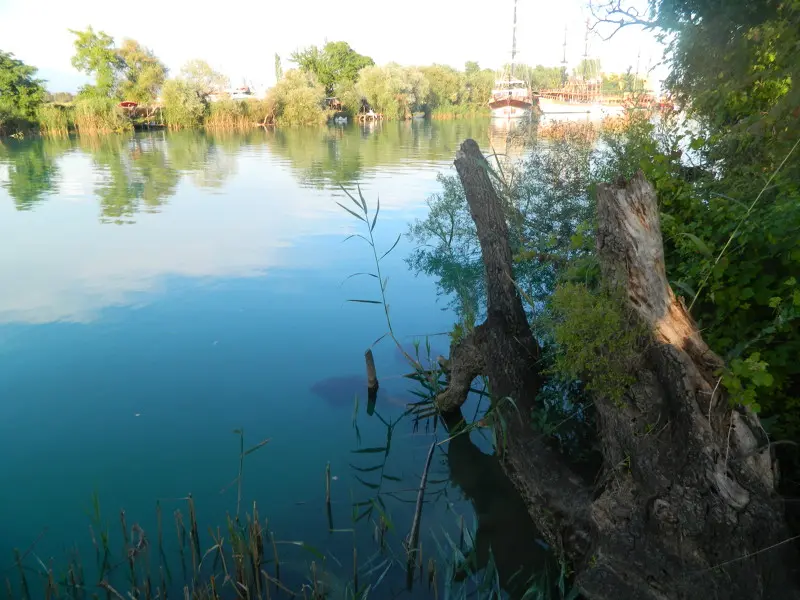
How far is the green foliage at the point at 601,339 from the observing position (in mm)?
3154

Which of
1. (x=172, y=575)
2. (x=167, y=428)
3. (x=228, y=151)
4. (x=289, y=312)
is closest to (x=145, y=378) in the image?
(x=167, y=428)

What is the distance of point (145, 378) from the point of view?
704cm

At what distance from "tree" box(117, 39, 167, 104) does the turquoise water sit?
4165 cm

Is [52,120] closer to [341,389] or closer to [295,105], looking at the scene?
[295,105]

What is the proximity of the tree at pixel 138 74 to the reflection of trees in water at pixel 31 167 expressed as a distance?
19.7 metres

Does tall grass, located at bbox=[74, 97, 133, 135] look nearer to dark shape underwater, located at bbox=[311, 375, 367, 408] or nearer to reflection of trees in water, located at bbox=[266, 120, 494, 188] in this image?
reflection of trees in water, located at bbox=[266, 120, 494, 188]

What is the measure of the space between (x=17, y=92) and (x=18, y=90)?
0.21m

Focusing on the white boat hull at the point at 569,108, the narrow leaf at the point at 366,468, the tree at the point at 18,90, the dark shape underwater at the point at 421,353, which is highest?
the tree at the point at 18,90

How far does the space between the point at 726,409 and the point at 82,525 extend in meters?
4.58

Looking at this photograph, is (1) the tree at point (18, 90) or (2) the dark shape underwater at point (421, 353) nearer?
(2) the dark shape underwater at point (421, 353)

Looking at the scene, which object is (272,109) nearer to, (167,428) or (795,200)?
(167,428)

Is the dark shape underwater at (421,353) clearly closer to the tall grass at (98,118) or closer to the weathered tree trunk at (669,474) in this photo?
the weathered tree trunk at (669,474)

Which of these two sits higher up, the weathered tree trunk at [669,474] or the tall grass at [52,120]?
the tall grass at [52,120]

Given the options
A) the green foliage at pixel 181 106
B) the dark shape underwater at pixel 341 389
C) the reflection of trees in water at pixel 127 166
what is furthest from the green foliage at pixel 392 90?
the dark shape underwater at pixel 341 389
